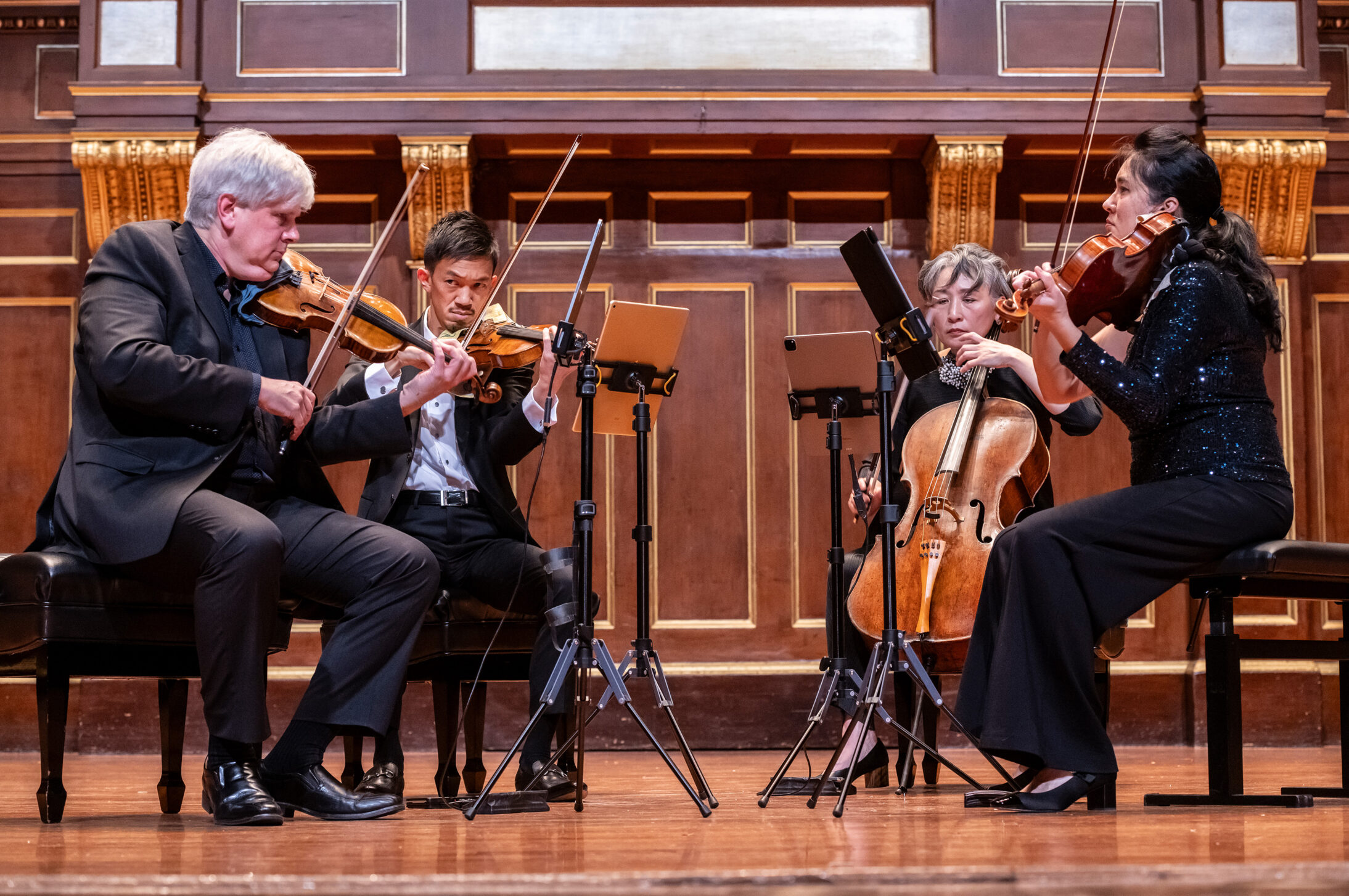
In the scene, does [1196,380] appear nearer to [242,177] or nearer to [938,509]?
[938,509]

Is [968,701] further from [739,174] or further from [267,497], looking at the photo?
[739,174]

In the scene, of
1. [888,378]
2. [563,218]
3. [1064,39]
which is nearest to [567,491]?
[563,218]

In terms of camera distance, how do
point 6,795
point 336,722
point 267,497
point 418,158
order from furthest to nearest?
point 418,158
point 6,795
point 267,497
point 336,722

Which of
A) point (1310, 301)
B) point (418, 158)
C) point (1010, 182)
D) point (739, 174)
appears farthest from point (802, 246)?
point (1310, 301)

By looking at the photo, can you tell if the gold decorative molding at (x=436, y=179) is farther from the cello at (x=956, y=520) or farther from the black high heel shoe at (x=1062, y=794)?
the black high heel shoe at (x=1062, y=794)

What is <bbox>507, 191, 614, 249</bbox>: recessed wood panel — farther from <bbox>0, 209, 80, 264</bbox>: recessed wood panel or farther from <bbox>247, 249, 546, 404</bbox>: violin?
<bbox>247, 249, 546, 404</bbox>: violin

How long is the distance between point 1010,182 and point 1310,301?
3.89 feet

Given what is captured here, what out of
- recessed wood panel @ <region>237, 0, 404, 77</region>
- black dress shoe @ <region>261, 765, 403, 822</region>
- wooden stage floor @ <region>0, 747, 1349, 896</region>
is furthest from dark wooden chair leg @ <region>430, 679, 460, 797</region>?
recessed wood panel @ <region>237, 0, 404, 77</region>

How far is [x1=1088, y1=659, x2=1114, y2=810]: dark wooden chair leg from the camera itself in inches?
101

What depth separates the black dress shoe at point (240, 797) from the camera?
237cm

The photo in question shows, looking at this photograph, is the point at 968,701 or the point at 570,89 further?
the point at 570,89

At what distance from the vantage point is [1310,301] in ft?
15.9

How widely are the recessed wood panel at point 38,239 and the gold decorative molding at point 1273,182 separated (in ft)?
13.6

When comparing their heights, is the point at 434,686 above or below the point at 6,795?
above
